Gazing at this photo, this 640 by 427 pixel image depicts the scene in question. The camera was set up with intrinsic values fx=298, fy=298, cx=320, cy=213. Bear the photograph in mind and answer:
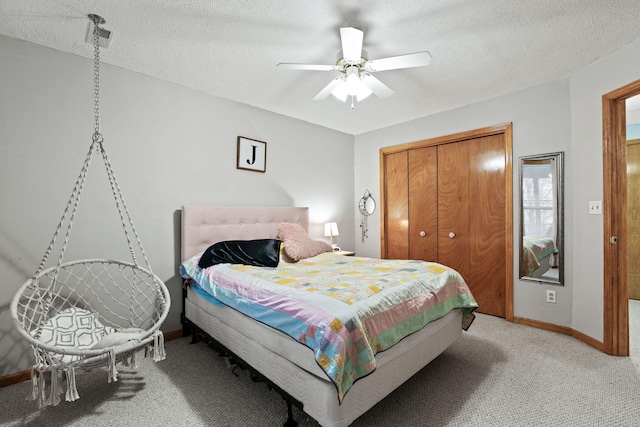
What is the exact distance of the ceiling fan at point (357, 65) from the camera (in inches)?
74.7

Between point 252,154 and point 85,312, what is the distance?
2.15m

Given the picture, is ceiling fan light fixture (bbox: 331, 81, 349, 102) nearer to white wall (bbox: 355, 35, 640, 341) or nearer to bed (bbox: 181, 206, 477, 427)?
bed (bbox: 181, 206, 477, 427)

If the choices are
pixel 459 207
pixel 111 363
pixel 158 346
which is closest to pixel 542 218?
pixel 459 207

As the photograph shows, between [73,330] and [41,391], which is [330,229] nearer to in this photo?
[73,330]

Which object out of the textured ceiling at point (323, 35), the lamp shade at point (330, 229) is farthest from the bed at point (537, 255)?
the lamp shade at point (330, 229)

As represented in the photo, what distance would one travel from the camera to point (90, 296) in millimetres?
2443

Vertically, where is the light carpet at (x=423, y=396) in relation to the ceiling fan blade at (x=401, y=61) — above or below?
below

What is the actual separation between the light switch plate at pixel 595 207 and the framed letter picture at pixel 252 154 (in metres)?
3.28

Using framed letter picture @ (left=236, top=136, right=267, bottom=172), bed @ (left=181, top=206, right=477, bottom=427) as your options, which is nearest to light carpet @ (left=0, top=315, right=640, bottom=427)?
bed @ (left=181, top=206, right=477, bottom=427)

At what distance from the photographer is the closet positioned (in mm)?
3395

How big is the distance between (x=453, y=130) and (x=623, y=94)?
1.56 m

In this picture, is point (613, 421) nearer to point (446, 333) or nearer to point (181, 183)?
point (446, 333)

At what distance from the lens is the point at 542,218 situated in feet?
10.1

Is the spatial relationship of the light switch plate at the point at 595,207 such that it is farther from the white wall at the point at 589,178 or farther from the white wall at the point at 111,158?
the white wall at the point at 111,158
